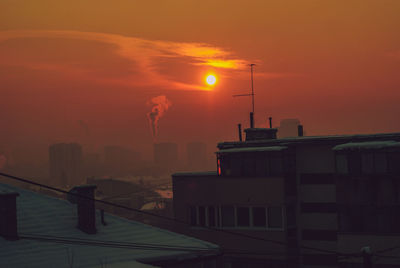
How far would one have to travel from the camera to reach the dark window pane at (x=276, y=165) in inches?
1599

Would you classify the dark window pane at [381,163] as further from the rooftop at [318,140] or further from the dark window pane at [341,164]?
the rooftop at [318,140]

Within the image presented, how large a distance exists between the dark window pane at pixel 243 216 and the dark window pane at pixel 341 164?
23.1 ft

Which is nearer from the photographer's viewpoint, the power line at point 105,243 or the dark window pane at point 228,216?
the power line at point 105,243

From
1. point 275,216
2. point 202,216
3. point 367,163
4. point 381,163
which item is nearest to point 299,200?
point 275,216

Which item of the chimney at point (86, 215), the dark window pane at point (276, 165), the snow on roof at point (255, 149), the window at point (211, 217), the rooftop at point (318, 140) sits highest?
the rooftop at point (318, 140)

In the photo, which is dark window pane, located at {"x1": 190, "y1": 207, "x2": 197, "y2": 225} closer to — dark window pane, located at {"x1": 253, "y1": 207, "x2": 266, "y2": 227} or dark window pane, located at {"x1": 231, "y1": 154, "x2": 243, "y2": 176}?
dark window pane, located at {"x1": 231, "y1": 154, "x2": 243, "y2": 176}

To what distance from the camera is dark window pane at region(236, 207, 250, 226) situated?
4003 cm

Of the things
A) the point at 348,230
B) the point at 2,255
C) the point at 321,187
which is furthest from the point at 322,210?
the point at 2,255

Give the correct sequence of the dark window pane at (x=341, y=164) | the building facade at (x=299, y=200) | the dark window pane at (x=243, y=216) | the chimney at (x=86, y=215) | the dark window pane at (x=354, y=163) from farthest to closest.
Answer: the dark window pane at (x=243, y=216) < the dark window pane at (x=341, y=164) < the dark window pane at (x=354, y=163) < the building facade at (x=299, y=200) < the chimney at (x=86, y=215)

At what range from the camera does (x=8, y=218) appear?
81.0ft

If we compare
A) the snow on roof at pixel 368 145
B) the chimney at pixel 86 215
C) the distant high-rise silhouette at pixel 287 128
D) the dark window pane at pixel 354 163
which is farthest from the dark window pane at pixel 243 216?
the distant high-rise silhouette at pixel 287 128

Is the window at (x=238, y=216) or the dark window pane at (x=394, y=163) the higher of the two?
the dark window pane at (x=394, y=163)

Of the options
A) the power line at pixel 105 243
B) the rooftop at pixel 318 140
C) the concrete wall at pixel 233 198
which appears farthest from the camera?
the rooftop at pixel 318 140

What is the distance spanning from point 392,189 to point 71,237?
844 inches
